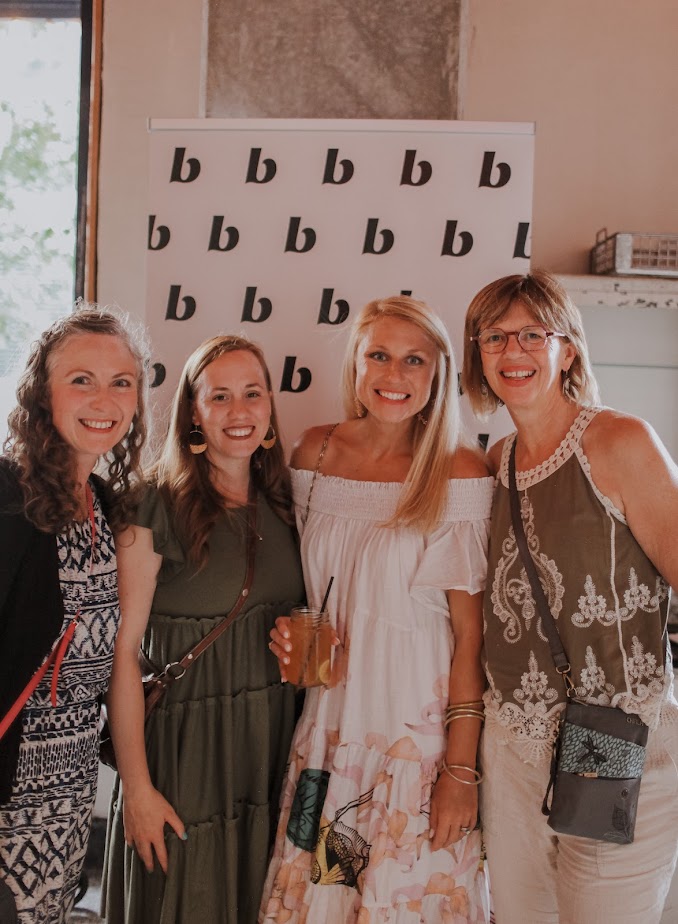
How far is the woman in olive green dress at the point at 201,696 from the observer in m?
1.79

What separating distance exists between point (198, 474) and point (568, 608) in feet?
3.05

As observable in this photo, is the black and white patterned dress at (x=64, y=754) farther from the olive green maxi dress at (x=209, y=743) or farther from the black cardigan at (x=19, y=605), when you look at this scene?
the olive green maxi dress at (x=209, y=743)

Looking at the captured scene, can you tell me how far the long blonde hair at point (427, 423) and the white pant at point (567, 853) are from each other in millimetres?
501

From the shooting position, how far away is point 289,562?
197 centimetres

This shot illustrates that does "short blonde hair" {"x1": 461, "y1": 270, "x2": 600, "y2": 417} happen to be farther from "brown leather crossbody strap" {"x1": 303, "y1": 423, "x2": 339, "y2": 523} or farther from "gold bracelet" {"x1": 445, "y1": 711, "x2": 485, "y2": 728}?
"gold bracelet" {"x1": 445, "y1": 711, "x2": 485, "y2": 728}

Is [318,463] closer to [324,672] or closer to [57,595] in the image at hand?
[324,672]

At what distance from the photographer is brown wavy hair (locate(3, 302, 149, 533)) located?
5.20ft

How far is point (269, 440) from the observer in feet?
6.73

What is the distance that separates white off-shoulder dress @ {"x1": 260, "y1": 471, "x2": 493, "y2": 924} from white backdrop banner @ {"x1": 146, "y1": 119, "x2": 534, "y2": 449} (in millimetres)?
746

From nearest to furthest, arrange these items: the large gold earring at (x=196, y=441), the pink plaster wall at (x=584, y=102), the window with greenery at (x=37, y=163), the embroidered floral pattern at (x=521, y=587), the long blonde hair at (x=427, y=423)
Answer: the embroidered floral pattern at (x=521, y=587)
the long blonde hair at (x=427, y=423)
the large gold earring at (x=196, y=441)
the pink plaster wall at (x=584, y=102)
the window with greenery at (x=37, y=163)

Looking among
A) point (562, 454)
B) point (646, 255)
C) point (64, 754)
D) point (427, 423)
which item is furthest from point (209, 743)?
point (646, 255)

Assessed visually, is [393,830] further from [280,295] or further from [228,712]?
[280,295]

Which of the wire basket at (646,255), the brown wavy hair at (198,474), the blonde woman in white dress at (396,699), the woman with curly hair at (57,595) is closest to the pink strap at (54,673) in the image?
the woman with curly hair at (57,595)

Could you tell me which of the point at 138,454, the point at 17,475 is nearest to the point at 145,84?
the point at 138,454
